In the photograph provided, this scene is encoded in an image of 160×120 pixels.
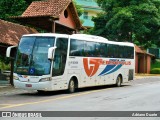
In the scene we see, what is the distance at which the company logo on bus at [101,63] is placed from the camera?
23.5 m

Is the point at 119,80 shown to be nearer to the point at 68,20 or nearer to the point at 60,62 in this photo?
the point at 68,20

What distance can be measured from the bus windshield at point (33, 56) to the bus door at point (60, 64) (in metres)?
0.43

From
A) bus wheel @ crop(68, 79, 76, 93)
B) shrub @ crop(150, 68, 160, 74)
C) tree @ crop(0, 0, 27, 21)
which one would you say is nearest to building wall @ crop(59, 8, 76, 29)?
tree @ crop(0, 0, 27, 21)

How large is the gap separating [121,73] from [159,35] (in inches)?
813

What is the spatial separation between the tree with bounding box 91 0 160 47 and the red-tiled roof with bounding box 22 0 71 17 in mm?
13795

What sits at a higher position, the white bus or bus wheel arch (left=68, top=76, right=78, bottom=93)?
the white bus

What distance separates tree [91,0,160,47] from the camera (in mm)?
44531

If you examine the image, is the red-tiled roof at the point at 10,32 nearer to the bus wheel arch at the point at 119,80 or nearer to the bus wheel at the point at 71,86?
the bus wheel at the point at 71,86

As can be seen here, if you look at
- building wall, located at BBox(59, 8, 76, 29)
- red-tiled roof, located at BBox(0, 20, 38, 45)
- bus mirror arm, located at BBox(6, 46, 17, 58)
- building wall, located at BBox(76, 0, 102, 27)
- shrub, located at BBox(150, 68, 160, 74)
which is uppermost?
building wall, located at BBox(76, 0, 102, 27)

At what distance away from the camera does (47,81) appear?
19.8 metres

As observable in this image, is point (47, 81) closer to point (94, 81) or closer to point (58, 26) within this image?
point (94, 81)

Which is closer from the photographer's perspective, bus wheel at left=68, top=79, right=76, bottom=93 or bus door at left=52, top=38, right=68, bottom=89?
bus door at left=52, top=38, right=68, bottom=89

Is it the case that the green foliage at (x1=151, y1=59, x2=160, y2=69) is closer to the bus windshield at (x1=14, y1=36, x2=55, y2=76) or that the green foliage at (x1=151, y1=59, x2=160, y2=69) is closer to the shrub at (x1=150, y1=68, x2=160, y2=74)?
the shrub at (x1=150, y1=68, x2=160, y2=74)

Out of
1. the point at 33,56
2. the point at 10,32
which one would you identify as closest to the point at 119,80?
the point at 10,32
